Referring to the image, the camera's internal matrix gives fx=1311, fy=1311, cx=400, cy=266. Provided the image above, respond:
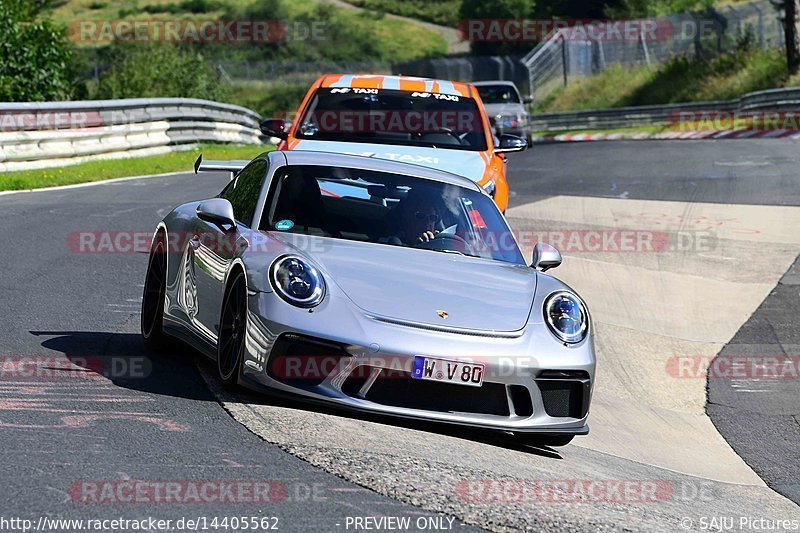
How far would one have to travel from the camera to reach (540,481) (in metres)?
5.30

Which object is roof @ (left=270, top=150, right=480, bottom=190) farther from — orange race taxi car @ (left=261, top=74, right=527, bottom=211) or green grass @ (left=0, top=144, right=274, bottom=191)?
green grass @ (left=0, top=144, right=274, bottom=191)

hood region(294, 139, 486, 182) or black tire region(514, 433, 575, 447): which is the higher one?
hood region(294, 139, 486, 182)

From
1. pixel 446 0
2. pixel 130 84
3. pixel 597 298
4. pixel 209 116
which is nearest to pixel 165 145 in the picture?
pixel 209 116

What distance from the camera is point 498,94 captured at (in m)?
29.4

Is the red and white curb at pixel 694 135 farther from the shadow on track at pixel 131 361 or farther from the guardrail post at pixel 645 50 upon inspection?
the shadow on track at pixel 131 361

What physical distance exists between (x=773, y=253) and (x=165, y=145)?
14190mm

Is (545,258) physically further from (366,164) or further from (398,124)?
(398,124)

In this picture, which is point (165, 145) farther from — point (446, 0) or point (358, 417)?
point (446, 0)

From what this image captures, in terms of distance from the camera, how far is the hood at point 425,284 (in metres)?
6.20

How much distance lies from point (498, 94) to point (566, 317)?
23282 millimetres

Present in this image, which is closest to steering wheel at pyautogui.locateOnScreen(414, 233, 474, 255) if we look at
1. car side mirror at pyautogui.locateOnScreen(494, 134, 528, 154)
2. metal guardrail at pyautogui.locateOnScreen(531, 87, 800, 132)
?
car side mirror at pyautogui.locateOnScreen(494, 134, 528, 154)

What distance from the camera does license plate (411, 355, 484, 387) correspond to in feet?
19.5

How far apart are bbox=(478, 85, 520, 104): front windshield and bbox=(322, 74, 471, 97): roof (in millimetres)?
16576

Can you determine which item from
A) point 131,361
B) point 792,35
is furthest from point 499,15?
point 131,361
